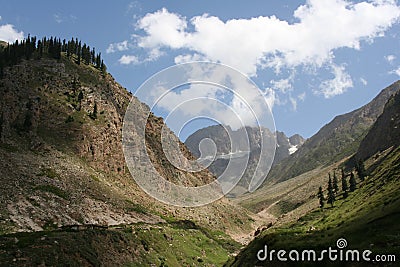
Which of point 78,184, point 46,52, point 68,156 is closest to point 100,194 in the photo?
point 78,184

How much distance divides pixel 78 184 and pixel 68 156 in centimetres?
1575

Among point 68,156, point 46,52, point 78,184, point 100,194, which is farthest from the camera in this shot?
point 46,52

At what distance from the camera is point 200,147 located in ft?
105

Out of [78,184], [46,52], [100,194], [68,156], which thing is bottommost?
[100,194]

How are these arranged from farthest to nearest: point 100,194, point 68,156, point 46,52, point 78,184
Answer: point 46,52 → point 68,156 → point 100,194 → point 78,184

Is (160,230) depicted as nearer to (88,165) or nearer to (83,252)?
(83,252)

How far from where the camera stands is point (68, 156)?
301 feet

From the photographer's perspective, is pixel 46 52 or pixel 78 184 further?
pixel 46 52

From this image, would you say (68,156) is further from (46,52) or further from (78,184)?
(46,52)

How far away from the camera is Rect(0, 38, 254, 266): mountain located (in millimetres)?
48188

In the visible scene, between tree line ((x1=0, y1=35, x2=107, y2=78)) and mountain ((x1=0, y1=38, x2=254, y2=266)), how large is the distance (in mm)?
969

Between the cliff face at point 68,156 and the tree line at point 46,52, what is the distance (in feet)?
15.6

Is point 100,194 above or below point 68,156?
below

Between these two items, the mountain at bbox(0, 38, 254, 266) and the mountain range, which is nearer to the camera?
the mountain range
